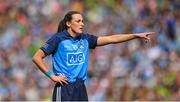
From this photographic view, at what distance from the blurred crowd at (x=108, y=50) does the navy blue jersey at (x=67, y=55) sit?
17.5 feet

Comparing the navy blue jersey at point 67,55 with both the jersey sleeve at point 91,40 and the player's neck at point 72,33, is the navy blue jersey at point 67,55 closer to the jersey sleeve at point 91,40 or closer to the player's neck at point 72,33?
the player's neck at point 72,33

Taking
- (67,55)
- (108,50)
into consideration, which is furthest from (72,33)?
(108,50)

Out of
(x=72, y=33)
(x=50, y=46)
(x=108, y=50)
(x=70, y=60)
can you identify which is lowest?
(x=108, y=50)

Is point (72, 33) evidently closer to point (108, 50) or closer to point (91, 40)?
point (91, 40)

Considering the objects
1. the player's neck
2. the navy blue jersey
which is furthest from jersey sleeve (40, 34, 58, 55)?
the player's neck

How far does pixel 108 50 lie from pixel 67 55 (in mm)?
6413

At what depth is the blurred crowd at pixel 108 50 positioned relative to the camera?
1324 centimetres

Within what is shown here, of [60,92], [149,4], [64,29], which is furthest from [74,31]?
[149,4]

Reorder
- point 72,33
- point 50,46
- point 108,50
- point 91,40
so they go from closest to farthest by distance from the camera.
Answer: point 50,46
point 72,33
point 91,40
point 108,50

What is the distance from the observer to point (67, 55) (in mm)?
7738

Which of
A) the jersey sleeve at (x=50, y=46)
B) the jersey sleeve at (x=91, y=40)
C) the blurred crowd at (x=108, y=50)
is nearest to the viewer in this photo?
the jersey sleeve at (x=50, y=46)

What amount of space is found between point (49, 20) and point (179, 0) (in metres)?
3.05

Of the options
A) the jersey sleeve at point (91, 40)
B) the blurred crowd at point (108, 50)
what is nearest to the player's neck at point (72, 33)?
the jersey sleeve at point (91, 40)

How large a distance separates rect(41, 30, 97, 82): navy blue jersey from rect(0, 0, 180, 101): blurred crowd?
5.34m
